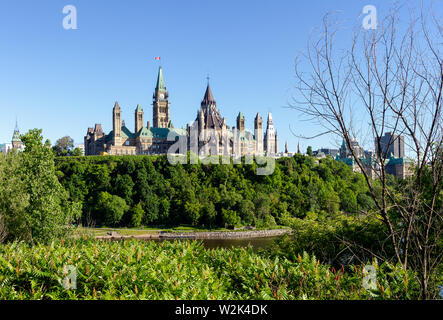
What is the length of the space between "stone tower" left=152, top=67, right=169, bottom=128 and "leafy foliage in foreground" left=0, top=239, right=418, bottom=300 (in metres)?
98.1

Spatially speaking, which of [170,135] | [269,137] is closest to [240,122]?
[269,137]

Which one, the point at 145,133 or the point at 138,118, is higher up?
the point at 138,118

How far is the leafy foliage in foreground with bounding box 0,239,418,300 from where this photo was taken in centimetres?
671

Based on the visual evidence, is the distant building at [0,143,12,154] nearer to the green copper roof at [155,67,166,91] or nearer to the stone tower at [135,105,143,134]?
the stone tower at [135,105,143,134]

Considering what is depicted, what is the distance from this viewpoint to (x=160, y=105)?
106 meters

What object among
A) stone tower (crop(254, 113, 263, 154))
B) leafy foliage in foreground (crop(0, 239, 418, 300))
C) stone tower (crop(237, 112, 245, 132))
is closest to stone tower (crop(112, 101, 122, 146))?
stone tower (crop(237, 112, 245, 132))

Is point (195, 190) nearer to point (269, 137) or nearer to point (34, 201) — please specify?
point (269, 137)

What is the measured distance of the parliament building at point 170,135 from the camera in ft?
291

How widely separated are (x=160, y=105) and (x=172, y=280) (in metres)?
102

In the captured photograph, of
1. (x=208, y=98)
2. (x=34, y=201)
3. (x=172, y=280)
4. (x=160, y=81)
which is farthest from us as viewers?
(x=160, y=81)

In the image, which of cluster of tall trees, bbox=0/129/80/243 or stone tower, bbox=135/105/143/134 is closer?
cluster of tall trees, bbox=0/129/80/243
